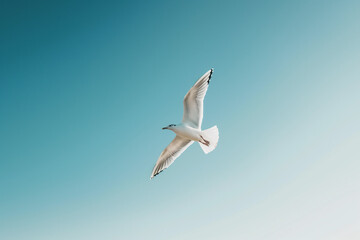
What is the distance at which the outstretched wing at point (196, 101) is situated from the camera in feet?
27.8

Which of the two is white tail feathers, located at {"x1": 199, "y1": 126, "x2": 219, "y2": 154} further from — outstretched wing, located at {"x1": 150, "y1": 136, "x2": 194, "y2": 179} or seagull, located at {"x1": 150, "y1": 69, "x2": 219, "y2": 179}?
outstretched wing, located at {"x1": 150, "y1": 136, "x2": 194, "y2": 179}

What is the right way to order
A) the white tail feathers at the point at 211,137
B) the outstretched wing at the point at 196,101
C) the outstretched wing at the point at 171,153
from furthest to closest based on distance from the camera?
the outstretched wing at the point at 171,153 < the white tail feathers at the point at 211,137 < the outstretched wing at the point at 196,101

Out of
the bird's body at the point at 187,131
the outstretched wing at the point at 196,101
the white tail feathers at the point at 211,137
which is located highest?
the outstretched wing at the point at 196,101

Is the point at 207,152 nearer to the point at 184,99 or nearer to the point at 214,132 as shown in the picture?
the point at 214,132

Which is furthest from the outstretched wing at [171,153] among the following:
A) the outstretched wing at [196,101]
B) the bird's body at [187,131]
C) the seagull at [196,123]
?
the outstretched wing at [196,101]

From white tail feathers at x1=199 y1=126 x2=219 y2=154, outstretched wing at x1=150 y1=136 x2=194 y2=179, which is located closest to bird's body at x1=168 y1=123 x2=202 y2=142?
white tail feathers at x1=199 y1=126 x2=219 y2=154

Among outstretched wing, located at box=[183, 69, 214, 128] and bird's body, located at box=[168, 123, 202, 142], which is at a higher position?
outstretched wing, located at box=[183, 69, 214, 128]

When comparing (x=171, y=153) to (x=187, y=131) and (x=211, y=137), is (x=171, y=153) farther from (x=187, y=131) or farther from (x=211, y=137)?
(x=211, y=137)

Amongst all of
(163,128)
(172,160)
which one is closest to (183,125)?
(163,128)

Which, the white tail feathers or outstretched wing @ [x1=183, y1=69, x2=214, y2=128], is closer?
outstretched wing @ [x1=183, y1=69, x2=214, y2=128]

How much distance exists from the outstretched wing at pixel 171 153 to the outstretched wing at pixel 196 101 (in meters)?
0.68

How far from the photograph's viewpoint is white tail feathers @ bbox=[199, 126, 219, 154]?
28.4 feet

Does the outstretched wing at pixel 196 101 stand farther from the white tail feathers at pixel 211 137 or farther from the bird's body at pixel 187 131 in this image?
the white tail feathers at pixel 211 137

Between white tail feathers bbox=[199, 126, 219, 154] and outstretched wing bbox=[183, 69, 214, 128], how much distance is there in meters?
0.41
